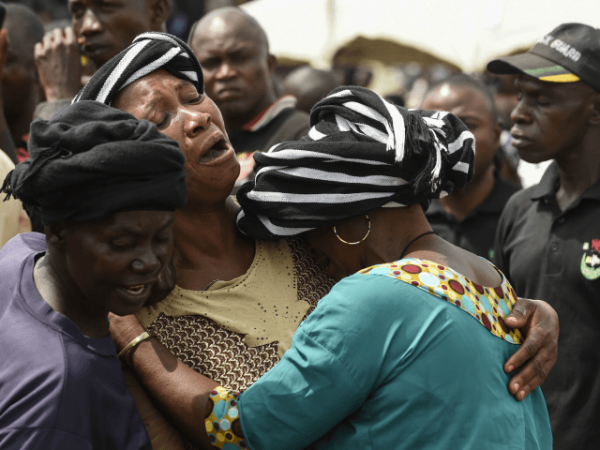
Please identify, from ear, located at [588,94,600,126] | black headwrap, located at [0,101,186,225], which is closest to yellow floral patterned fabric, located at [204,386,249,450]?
black headwrap, located at [0,101,186,225]

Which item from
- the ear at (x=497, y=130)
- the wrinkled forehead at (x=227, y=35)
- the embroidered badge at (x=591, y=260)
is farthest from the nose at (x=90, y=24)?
the embroidered badge at (x=591, y=260)

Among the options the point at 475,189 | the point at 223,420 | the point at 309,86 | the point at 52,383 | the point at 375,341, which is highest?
the point at 52,383

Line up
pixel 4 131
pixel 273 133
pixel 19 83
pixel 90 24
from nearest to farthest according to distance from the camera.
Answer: pixel 4 131, pixel 90 24, pixel 19 83, pixel 273 133

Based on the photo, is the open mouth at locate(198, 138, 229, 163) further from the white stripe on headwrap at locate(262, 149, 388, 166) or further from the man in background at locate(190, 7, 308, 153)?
the man in background at locate(190, 7, 308, 153)

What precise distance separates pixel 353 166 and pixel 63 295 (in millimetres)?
906

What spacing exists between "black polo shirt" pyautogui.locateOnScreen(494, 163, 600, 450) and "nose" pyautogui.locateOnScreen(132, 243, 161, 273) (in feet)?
8.09

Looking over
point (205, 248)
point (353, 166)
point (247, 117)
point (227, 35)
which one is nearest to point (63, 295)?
point (205, 248)

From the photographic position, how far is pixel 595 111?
3.79 meters

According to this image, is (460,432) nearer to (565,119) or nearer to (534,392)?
(534,392)

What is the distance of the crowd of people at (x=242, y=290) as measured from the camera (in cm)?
153

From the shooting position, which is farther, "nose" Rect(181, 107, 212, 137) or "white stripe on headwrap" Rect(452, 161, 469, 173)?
"white stripe on headwrap" Rect(452, 161, 469, 173)

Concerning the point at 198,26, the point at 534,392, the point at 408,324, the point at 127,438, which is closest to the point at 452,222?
the point at 198,26

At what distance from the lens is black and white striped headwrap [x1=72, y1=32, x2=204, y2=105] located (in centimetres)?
198

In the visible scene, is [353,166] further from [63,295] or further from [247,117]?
[247,117]
